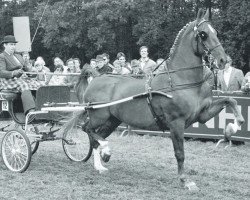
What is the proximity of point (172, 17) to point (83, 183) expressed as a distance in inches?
1029

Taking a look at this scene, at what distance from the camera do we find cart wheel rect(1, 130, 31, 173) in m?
8.11

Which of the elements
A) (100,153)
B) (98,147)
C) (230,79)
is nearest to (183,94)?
(100,153)

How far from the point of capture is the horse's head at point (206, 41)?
6.58 m

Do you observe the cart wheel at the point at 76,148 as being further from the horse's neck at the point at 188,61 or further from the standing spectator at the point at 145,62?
the standing spectator at the point at 145,62

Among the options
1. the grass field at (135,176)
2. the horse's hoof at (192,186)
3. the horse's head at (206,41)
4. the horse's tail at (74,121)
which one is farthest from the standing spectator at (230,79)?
the horse's hoof at (192,186)

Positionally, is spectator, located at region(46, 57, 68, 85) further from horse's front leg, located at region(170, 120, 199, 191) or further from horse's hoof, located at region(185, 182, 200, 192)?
horse's hoof, located at region(185, 182, 200, 192)

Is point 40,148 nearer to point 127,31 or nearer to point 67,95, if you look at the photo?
point 67,95

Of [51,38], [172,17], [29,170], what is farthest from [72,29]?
[29,170]

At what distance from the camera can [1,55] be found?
8.55m

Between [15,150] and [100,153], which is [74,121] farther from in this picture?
[15,150]

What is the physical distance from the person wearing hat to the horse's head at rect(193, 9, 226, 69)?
9.59 ft

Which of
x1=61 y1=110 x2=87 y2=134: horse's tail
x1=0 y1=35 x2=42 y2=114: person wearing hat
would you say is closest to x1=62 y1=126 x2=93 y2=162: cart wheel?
x1=61 y1=110 x2=87 y2=134: horse's tail

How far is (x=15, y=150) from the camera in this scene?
8172mm

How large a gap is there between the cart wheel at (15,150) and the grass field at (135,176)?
172 mm
